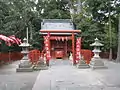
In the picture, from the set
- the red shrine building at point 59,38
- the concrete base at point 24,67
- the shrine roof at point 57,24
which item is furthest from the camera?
the shrine roof at point 57,24

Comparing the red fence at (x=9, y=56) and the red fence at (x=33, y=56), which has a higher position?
the red fence at (x=33, y=56)

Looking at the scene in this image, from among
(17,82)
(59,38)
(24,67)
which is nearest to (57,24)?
(59,38)

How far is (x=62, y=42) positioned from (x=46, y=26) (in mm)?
3697

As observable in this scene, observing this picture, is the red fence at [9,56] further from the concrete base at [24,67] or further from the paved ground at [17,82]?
the paved ground at [17,82]

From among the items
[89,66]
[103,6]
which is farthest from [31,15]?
[89,66]

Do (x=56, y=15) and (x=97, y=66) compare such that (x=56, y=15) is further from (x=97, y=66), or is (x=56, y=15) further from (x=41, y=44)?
(x=97, y=66)

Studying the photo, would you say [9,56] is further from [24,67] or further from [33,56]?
[24,67]

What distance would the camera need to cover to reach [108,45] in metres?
32.0

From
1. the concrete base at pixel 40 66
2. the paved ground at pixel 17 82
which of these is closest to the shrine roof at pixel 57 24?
the concrete base at pixel 40 66

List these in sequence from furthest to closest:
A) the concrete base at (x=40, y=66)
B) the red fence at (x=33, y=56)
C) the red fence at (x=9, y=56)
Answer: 1. the red fence at (x=9, y=56)
2. the red fence at (x=33, y=56)
3. the concrete base at (x=40, y=66)

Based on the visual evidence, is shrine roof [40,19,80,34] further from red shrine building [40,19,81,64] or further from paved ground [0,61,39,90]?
paved ground [0,61,39,90]

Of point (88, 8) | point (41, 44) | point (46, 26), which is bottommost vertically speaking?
point (41, 44)

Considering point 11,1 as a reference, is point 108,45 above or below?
below

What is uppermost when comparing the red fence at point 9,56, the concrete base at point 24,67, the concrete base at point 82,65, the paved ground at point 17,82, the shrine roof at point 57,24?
the shrine roof at point 57,24
